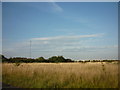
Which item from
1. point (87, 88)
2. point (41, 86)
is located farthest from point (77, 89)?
point (41, 86)

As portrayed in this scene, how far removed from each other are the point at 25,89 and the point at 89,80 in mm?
3355

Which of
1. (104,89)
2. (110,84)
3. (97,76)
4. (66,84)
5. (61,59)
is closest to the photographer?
(104,89)

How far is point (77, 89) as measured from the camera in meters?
9.54

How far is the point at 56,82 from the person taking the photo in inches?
444

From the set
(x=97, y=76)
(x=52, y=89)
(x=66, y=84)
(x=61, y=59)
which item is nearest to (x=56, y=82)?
(x=66, y=84)

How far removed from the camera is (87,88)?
31.2 feet

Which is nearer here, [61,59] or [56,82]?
[56,82]

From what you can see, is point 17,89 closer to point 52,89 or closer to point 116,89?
point 52,89

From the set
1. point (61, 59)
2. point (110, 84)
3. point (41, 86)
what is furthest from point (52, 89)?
point (61, 59)

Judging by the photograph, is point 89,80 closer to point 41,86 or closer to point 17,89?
point 41,86

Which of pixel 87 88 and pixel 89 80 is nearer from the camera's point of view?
pixel 87 88

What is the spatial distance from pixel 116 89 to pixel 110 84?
0.70 meters

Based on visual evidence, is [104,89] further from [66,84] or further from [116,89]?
[66,84]

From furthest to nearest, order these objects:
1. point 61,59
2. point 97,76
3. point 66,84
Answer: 1. point 61,59
2. point 97,76
3. point 66,84
